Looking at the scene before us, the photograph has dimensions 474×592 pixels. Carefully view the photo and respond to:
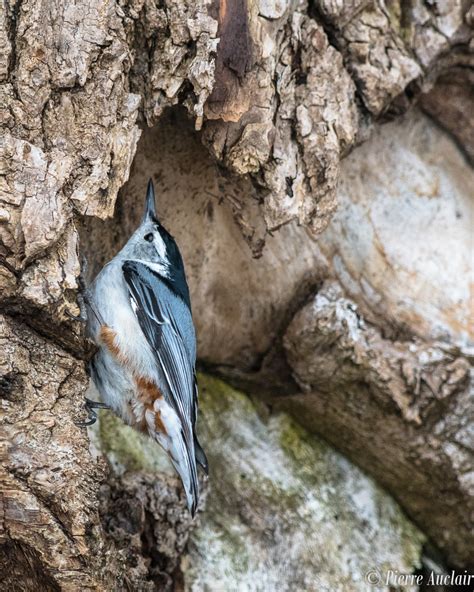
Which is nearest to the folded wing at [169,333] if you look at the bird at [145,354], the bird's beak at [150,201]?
the bird at [145,354]

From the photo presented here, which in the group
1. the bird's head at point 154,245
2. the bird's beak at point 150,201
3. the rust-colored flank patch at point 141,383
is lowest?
the rust-colored flank patch at point 141,383

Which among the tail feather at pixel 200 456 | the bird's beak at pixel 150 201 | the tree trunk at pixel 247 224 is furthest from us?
the bird's beak at pixel 150 201

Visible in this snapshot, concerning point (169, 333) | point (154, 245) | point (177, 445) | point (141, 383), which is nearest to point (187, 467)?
point (177, 445)

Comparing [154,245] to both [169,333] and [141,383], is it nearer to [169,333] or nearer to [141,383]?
[169,333]

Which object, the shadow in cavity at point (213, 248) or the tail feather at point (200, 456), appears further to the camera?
the shadow in cavity at point (213, 248)

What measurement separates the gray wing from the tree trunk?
23cm

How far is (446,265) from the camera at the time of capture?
11.0ft

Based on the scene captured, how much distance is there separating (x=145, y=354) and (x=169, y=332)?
0.38 ft

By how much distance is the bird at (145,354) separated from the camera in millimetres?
2732

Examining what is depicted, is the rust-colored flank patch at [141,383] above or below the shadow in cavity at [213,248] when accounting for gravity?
below

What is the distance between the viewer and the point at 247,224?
9.57ft

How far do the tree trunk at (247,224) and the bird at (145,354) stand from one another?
161mm

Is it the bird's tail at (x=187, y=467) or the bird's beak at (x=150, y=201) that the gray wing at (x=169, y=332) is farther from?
the bird's beak at (x=150, y=201)

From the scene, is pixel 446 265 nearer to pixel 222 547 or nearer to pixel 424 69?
pixel 424 69
